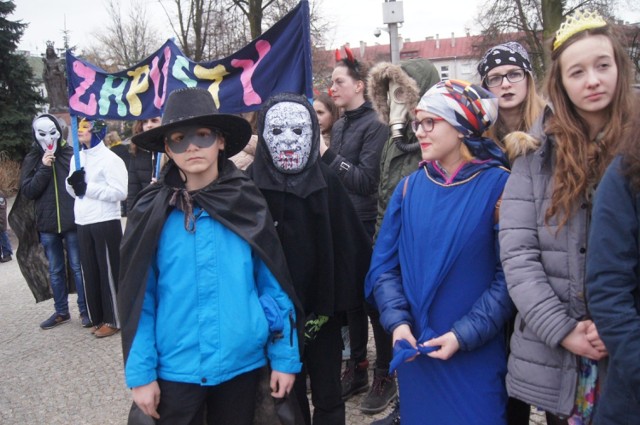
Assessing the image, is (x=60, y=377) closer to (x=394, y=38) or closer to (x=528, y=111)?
(x=528, y=111)

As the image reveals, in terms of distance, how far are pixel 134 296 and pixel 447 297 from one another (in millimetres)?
1303

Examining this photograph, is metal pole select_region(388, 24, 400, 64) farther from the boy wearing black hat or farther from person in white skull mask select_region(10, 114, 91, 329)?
the boy wearing black hat

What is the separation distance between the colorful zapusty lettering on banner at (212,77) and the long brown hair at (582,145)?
1801 millimetres

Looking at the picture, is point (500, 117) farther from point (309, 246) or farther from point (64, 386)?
point (64, 386)

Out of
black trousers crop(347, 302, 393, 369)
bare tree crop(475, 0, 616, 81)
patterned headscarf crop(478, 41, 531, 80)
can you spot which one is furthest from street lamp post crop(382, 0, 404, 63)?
bare tree crop(475, 0, 616, 81)

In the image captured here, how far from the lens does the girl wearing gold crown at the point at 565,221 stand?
192 cm

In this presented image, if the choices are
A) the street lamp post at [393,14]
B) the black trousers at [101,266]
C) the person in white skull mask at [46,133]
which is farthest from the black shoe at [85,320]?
the street lamp post at [393,14]

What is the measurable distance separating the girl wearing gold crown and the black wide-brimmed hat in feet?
4.07

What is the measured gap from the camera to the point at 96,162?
5.50m

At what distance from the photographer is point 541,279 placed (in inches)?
77.5

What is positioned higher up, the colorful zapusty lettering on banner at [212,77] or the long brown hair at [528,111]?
the colorful zapusty lettering on banner at [212,77]

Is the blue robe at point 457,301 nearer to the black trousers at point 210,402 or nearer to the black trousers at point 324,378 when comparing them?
the black trousers at point 324,378

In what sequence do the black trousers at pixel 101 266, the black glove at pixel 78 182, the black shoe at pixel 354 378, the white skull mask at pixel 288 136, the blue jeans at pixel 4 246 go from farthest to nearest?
the blue jeans at pixel 4 246, the black trousers at pixel 101 266, the black glove at pixel 78 182, the black shoe at pixel 354 378, the white skull mask at pixel 288 136

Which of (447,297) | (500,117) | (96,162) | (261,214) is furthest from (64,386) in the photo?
(500,117)
